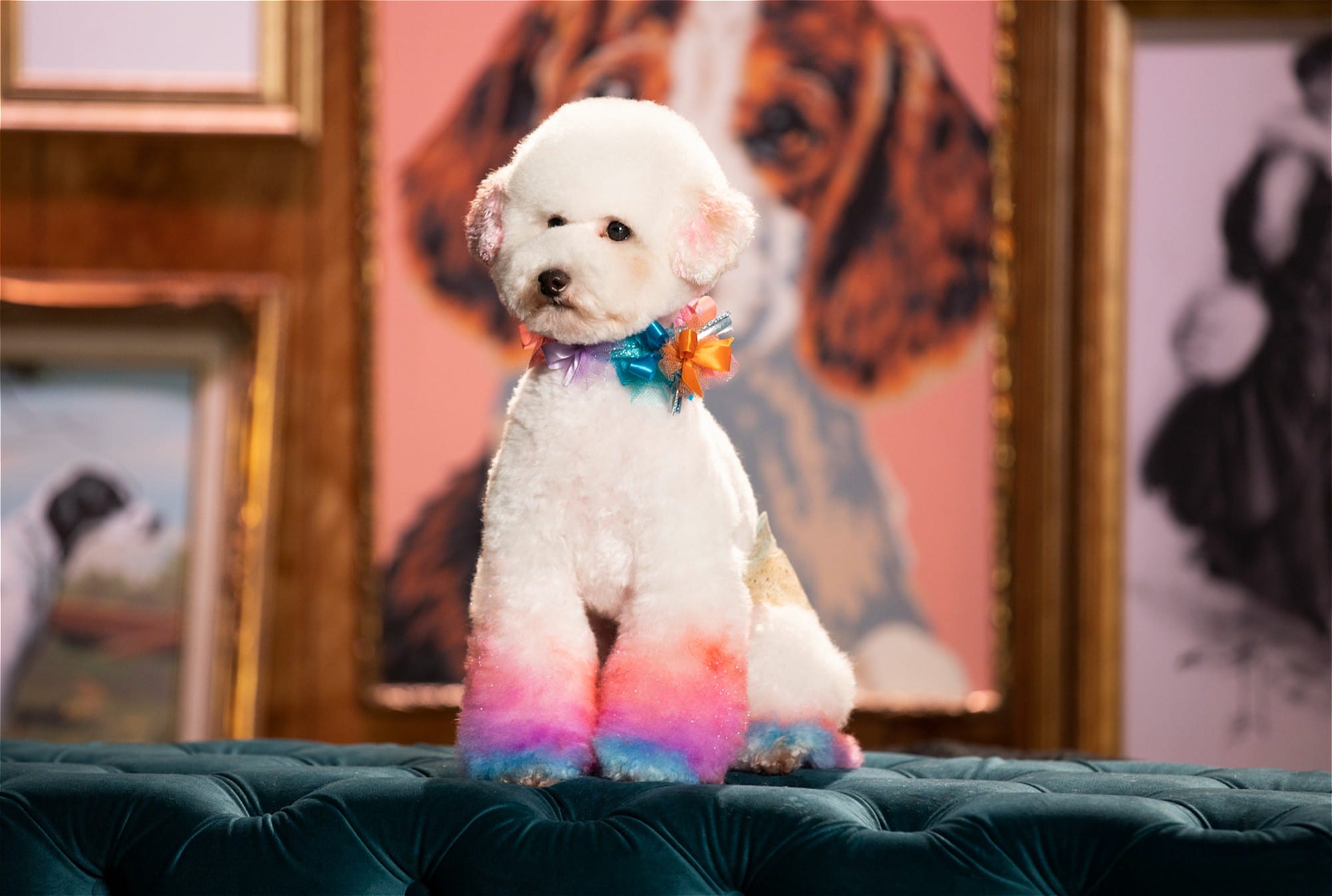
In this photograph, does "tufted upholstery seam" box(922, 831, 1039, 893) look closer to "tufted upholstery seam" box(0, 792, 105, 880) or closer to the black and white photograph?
"tufted upholstery seam" box(0, 792, 105, 880)

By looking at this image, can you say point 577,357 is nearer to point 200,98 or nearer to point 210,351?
point 210,351

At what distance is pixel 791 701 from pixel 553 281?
0.40 m

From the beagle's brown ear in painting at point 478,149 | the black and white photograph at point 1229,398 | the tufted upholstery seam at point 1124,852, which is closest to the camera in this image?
the tufted upholstery seam at point 1124,852

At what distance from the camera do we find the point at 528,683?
1.04 metres

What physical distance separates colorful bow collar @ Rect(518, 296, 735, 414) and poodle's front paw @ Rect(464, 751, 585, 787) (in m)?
0.29

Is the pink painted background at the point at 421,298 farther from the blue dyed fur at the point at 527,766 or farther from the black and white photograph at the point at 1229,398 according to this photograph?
the blue dyed fur at the point at 527,766

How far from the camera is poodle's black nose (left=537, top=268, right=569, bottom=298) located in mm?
1053

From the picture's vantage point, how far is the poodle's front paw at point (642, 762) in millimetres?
1004

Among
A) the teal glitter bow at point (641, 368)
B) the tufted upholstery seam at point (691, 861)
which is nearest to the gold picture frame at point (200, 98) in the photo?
the teal glitter bow at point (641, 368)

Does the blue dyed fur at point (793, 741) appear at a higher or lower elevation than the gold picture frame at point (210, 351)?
lower

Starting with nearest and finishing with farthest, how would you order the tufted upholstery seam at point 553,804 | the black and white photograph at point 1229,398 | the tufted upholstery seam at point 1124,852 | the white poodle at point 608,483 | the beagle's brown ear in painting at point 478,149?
the tufted upholstery seam at point 1124,852, the tufted upholstery seam at point 553,804, the white poodle at point 608,483, the black and white photograph at point 1229,398, the beagle's brown ear in painting at point 478,149

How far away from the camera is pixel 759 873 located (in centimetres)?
86

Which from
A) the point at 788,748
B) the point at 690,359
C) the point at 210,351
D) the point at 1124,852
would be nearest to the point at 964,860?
the point at 1124,852

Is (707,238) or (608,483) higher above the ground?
(707,238)
